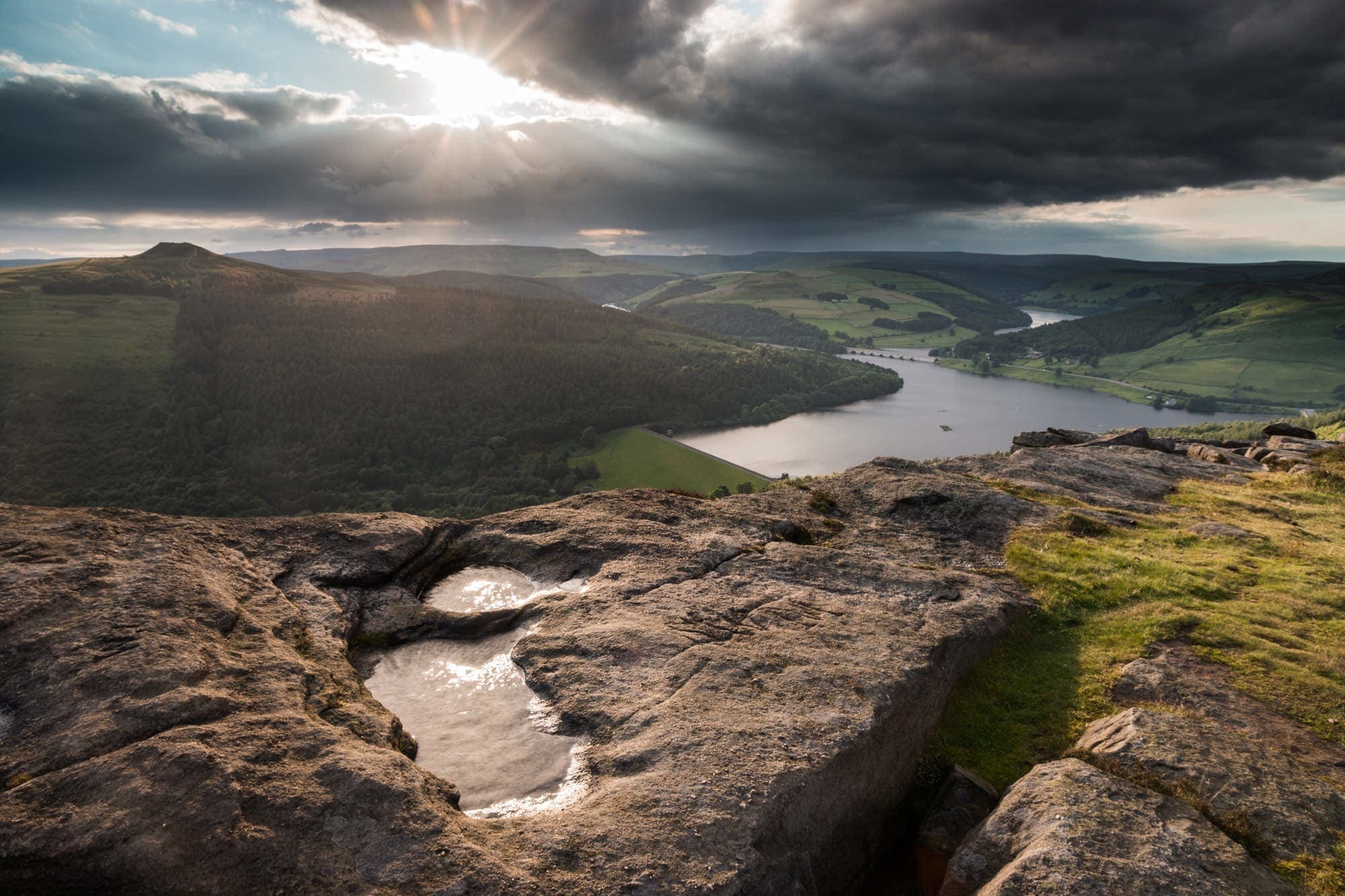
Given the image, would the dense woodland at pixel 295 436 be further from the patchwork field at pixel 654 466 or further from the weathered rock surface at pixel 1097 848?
the weathered rock surface at pixel 1097 848

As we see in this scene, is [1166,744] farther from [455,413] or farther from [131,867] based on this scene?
[455,413]

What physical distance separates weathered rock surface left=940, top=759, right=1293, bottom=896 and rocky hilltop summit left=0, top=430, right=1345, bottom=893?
34 millimetres

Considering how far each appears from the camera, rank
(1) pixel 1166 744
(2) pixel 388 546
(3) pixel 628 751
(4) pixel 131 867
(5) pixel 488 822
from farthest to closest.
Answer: (2) pixel 388 546 < (1) pixel 1166 744 < (3) pixel 628 751 < (5) pixel 488 822 < (4) pixel 131 867

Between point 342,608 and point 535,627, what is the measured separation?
11.4 feet

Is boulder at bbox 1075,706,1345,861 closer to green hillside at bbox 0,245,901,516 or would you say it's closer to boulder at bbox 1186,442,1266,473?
boulder at bbox 1186,442,1266,473

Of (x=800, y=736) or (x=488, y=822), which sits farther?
(x=800, y=736)

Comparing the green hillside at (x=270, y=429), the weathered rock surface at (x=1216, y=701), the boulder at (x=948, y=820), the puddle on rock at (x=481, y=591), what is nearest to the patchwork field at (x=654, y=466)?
the green hillside at (x=270, y=429)

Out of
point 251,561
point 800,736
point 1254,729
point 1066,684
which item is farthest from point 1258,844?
point 251,561

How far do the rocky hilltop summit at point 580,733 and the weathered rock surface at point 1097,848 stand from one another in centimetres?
3

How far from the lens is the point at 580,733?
30.9 feet

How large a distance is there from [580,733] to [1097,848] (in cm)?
661

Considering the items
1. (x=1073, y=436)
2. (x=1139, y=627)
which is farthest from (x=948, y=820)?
(x=1073, y=436)

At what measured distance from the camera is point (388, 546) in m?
13.6

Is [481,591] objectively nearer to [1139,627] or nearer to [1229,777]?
[1229,777]
